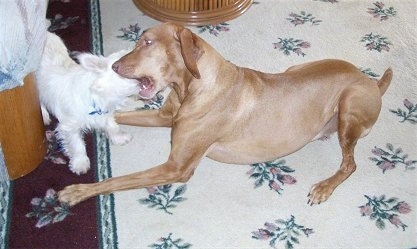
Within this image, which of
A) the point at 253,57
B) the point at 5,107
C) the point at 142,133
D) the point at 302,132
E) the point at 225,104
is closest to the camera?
the point at 5,107

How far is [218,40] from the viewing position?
3.47 m

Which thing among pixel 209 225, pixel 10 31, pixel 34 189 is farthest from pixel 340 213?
pixel 10 31

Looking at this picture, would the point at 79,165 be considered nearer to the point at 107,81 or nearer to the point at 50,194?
the point at 50,194

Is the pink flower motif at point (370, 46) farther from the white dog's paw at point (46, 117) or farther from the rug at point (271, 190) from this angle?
the white dog's paw at point (46, 117)

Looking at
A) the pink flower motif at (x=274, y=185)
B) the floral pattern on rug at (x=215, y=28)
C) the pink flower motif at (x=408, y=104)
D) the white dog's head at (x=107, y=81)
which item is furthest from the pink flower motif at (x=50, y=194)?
the pink flower motif at (x=408, y=104)

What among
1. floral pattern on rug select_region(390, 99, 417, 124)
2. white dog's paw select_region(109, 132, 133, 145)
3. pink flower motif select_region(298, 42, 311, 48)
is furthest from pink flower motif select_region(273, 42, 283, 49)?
white dog's paw select_region(109, 132, 133, 145)

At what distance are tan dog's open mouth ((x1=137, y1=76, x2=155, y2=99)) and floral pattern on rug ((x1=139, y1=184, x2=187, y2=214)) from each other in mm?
500

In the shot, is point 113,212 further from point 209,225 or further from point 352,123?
point 352,123

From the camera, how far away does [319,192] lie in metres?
2.57

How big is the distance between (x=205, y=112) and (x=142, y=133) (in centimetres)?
56

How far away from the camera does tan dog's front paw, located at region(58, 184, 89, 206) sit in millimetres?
2424

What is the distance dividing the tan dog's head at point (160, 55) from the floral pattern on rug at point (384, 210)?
3.33 feet

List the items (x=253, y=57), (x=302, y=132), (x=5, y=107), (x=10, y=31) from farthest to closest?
(x=253, y=57), (x=302, y=132), (x=5, y=107), (x=10, y=31)

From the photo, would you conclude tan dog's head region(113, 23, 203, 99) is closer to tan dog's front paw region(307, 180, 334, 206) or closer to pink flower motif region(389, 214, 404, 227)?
tan dog's front paw region(307, 180, 334, 206)
